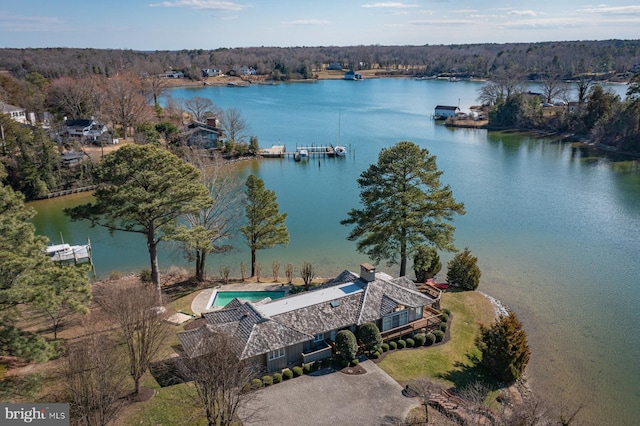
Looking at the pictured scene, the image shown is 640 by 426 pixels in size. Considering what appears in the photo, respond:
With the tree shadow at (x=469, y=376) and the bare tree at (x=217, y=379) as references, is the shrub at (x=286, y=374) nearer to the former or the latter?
the bare tree at (x=217, y=379)

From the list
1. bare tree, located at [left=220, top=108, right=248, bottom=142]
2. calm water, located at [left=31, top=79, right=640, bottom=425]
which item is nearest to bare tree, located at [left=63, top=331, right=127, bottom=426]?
calm water, located at [left=31, top=79, right=640, bottom=425]

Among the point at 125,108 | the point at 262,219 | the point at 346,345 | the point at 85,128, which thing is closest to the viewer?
the point at 346,345

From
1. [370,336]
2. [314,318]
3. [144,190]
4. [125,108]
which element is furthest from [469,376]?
[125,108]

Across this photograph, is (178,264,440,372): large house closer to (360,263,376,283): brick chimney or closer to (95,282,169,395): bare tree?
(360,263,376,283): brick chimney

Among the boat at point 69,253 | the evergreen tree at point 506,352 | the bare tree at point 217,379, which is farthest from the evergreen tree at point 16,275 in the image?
the boat at point 69,253

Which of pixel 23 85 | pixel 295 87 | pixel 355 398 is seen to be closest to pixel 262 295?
pixel 355 398

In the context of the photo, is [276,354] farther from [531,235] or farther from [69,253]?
[531,235]
